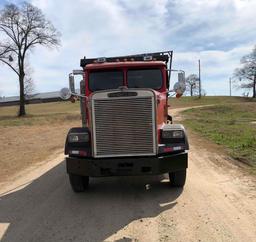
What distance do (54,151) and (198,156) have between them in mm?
6598

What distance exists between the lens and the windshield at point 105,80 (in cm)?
1043

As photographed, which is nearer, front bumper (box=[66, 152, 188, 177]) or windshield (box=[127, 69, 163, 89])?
front bumper (box=[66, 152, 188, 177])

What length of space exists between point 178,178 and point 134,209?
71.2 inches

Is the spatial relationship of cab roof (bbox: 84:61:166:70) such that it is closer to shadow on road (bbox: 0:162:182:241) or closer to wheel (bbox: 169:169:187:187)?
wheel (bbox: 169:169:187:187)

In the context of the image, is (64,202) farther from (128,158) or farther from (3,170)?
(3,170)

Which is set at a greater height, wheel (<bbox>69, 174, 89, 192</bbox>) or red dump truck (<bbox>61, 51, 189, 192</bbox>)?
red dump truck (<bbox>61, 51, 189, 192</bbox>)

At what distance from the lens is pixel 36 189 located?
10578mm

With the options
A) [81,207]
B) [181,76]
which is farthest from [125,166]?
[181,76]

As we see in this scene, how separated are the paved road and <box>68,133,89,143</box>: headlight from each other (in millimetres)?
1170

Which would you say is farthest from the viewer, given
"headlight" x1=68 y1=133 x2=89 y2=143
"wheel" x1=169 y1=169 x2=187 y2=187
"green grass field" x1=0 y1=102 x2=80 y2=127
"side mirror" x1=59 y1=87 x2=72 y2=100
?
"green grass field" x1=0 y1=102 x2=80 y2=127

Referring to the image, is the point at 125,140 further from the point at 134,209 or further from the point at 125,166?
the point at 134,209

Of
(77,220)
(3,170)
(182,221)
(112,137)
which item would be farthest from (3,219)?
(3,170)

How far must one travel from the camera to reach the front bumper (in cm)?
904

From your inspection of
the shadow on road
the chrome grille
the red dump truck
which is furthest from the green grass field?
the chrome grille
